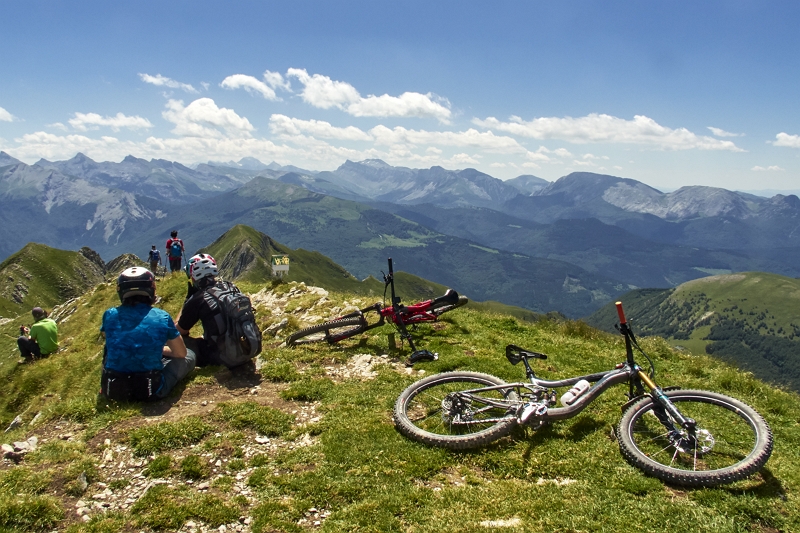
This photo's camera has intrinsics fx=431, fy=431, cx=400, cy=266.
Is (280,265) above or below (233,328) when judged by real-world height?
above

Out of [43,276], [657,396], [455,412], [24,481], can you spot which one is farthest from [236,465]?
[43,276]

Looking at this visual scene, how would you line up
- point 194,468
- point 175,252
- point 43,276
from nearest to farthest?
point 194,468, point 175,252, point 43,276

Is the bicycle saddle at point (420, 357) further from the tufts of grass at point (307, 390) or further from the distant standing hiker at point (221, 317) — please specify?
the distant standing hiker at point (221, 317)

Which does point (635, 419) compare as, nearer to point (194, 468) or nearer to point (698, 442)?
point (698, 442)

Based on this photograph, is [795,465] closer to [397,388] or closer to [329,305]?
[397,388]

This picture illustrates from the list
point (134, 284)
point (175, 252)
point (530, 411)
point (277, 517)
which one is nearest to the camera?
point (277, 517)

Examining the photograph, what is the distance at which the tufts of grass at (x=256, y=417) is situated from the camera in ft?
29.9

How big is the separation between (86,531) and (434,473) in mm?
5194

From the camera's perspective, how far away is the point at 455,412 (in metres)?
8.71

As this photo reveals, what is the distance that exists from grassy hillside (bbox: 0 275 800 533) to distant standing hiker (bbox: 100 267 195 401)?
0.43m

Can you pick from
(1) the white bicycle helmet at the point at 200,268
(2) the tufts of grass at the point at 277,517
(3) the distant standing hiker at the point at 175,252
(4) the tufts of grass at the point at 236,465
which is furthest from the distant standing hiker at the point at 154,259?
(2) the tufts of grass at the point at 277,517

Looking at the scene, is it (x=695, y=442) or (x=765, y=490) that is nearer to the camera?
(x=765, y=490)

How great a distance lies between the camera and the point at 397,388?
11.2 meters

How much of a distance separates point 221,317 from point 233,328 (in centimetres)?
42
